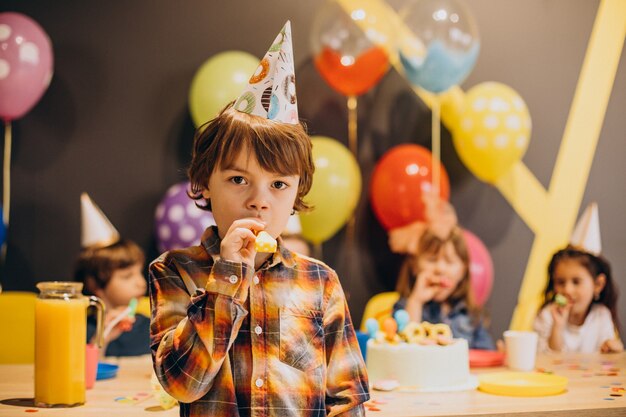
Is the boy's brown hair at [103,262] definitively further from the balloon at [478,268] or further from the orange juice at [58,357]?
the orange juice at [58,357]

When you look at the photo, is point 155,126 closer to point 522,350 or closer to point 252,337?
point 522,350

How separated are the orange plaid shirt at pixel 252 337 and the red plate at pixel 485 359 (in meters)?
0.87

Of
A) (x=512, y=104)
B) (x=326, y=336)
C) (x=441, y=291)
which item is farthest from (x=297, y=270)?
(x=512, y=104)

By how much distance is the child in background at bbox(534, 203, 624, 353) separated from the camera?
11.6ft

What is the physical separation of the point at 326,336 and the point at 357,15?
8.09 feet

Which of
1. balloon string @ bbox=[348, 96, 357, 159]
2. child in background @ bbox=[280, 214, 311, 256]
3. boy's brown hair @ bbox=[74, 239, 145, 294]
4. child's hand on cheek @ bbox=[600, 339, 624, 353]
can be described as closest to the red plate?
child's hand on cheek @ bbox=[600, 339, 624, 353]

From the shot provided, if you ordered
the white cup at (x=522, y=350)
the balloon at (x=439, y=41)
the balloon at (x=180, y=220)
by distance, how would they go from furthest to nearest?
the balloon at (x=439, y=41) < the balloon at (x=180, y=220) < the white cup at (x=522, y=350)

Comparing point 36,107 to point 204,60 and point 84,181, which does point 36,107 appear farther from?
point 204,60

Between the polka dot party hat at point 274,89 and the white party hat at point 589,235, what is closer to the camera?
the polka dot party hat at point 274,89

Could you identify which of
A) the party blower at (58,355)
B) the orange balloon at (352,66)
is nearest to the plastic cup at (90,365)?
the party blower at (58,355)

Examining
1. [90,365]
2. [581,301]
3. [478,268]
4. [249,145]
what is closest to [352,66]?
[478,268]

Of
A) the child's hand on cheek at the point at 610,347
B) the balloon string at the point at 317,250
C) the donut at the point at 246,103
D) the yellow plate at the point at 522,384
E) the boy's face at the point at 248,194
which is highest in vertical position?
the donut at the point at 246,103

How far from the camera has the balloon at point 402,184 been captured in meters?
3.87

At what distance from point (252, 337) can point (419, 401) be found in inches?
23.2
